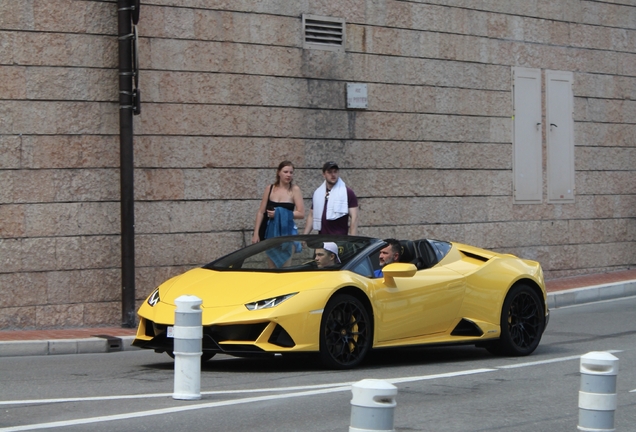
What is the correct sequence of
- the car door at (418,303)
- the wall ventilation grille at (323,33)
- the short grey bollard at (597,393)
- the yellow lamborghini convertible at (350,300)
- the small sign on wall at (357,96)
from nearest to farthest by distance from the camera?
the short grey bollard at (597,393), the yellow lamborghini convertible at (350,300), the car door at (418,303), the wall ventilation grille at (323,33), the small sign on wall at (357,96)

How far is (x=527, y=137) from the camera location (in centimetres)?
1812

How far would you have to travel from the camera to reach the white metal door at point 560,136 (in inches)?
725

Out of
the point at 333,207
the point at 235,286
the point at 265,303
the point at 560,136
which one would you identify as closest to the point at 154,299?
the point at 235,286

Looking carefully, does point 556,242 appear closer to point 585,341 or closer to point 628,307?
point 628,307

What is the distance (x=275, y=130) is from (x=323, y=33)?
1632 mm

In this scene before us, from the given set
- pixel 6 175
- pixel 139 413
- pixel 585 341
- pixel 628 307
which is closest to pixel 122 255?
pixel 6 175

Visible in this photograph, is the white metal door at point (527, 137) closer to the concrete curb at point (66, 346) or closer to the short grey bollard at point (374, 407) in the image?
the concrete curb at point (66, 346)

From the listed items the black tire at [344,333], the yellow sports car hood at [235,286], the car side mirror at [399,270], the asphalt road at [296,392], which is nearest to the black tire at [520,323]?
the asphalt road at [296,392]

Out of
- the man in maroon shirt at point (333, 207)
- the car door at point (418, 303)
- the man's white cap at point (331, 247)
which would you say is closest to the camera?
the car door at point (418, 303)

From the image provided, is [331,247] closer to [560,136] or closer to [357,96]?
[357,96]

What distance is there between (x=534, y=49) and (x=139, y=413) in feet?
42.1

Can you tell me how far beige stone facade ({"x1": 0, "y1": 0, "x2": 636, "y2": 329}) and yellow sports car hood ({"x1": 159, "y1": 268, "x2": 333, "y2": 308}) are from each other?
374 centimetres

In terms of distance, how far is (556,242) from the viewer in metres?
18.4

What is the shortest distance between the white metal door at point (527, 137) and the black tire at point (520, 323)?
24.1 ft
